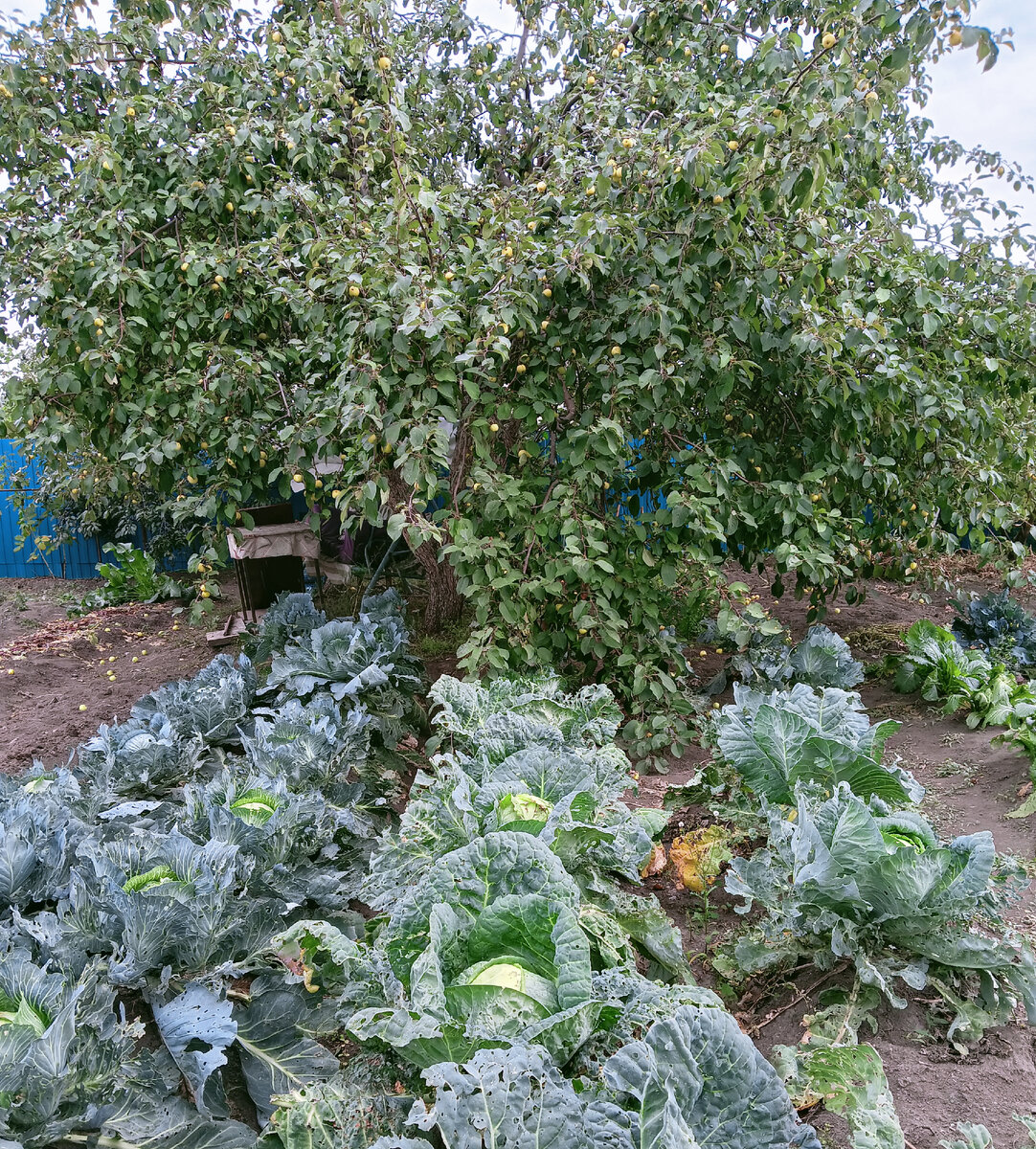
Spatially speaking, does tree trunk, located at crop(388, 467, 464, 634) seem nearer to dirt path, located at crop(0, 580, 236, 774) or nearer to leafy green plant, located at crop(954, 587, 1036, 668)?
dirt path, located at crop(0, 580, 236, 774)

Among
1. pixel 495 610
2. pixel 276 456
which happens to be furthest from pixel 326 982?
pixel 276 456

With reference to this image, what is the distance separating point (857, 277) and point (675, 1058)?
382cm

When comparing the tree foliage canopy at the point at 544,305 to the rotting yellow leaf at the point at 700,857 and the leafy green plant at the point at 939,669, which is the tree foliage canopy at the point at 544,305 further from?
the rotting yellow leaf at the point at 700,857

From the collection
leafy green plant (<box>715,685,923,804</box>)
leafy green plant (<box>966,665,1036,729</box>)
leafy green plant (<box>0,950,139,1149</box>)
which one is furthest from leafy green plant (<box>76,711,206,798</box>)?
leafy green plant (<box>966,665,1036,729</box>)

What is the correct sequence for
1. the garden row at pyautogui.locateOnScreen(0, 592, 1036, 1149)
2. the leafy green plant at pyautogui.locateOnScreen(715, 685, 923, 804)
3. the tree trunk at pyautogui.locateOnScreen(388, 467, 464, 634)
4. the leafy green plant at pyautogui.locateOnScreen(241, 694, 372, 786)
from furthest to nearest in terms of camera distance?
the tree trunk at pyautogui.locateOnScreen(388, 467, 464, 634)
the leafy green plant at pyautogui.locateOnScreen(241, 694, 372, 786)
the leafy green plant at pyautogui.locateOnScreen(715, 685, 923, 804)
the garden row at pyautogui.locateOnScreen(0, 592, 1036, 1149)

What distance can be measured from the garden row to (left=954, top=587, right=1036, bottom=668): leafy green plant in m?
2.53

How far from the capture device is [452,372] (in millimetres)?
3443

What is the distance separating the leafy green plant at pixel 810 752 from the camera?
8.66ft

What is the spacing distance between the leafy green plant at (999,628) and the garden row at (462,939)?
8.29 feet

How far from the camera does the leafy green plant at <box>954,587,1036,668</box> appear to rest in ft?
15.9

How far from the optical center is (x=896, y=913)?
2158 millimetres

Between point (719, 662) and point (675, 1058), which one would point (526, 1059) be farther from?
point (719, 662)

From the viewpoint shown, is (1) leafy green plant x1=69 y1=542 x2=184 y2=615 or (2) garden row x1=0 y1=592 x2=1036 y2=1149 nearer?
(2) garden row x1=0 y1=592 x2=1036 y2=1149

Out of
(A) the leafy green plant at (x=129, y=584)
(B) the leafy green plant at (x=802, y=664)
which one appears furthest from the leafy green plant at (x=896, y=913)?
(A) the leafy green plant at (x=129, y=584)
